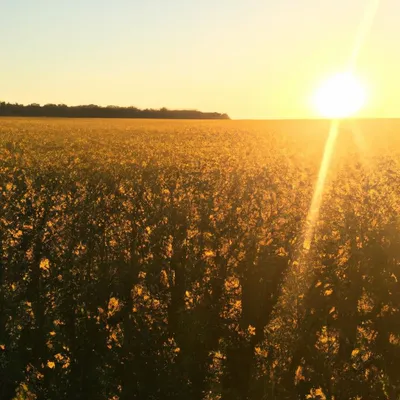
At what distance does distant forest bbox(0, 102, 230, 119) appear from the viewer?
7906 cm

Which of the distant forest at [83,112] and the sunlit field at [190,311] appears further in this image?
the distant forest at [83,112]

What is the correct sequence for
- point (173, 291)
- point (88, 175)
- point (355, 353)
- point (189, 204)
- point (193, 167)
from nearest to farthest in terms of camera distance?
point (355, 353)
point (173, 291)
point (189, 204)
point (88, 175)
point (193, 167)

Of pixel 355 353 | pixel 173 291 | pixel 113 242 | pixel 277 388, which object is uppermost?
pixel 113 242

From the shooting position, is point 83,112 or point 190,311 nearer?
point 190,311

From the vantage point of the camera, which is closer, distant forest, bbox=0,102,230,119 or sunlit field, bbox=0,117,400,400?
sunlit field, bbox=0,117,400,400

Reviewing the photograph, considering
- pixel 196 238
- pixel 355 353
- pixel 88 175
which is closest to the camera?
pixel 355 353

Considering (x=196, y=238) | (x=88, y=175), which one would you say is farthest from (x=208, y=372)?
(x=88, y=175)

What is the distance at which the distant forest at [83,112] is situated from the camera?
79.1 m

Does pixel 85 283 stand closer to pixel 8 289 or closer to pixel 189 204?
pixel 8 289

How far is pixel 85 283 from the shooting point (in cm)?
580

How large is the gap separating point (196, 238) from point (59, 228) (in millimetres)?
1534

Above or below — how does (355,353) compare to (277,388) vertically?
above

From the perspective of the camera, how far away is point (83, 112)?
81750 millimetres

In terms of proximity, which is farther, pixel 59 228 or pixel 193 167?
pixel 193 167
